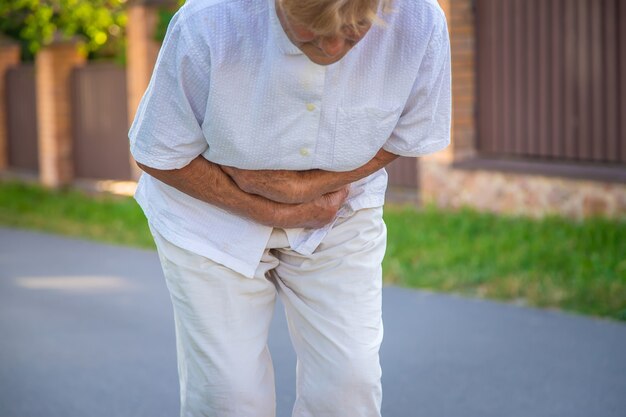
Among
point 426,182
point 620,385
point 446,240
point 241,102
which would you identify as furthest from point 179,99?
point 426,182

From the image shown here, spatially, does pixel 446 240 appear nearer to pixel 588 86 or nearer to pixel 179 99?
pixel 588 86

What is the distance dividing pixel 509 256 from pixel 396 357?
7.11 ft

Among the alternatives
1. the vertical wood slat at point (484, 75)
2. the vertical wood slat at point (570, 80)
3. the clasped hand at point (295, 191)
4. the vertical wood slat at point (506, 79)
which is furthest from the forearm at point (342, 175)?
the vertical wood slat at point (484, 75)

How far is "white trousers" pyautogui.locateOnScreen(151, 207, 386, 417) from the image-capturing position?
3.17 metres

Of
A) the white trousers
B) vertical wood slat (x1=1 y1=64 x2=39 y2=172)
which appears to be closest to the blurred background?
vertical wood slat (x1=1 y1=64 x2=39 y2=172)

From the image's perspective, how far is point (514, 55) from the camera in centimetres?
1070

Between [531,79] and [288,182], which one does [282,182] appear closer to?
[288,182]

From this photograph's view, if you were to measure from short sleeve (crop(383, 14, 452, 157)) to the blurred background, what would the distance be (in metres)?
2.11

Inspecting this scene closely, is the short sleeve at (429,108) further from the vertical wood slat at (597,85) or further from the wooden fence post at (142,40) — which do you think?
the wooden fence post at (142,40)

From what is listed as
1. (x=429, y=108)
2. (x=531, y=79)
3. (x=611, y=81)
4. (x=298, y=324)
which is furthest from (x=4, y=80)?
(x=429, y=108)

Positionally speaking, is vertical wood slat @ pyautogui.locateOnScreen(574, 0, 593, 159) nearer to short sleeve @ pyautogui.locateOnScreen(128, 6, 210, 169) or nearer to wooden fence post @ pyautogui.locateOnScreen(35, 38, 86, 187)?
short sleeve @ pyautogui.locateOnScreen(128, 6, 210, 169)

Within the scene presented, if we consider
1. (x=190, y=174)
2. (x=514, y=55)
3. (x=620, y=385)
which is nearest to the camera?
(x=190, y=174)

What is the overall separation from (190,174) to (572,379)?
2894 millimetres

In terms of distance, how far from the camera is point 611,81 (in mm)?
9797
